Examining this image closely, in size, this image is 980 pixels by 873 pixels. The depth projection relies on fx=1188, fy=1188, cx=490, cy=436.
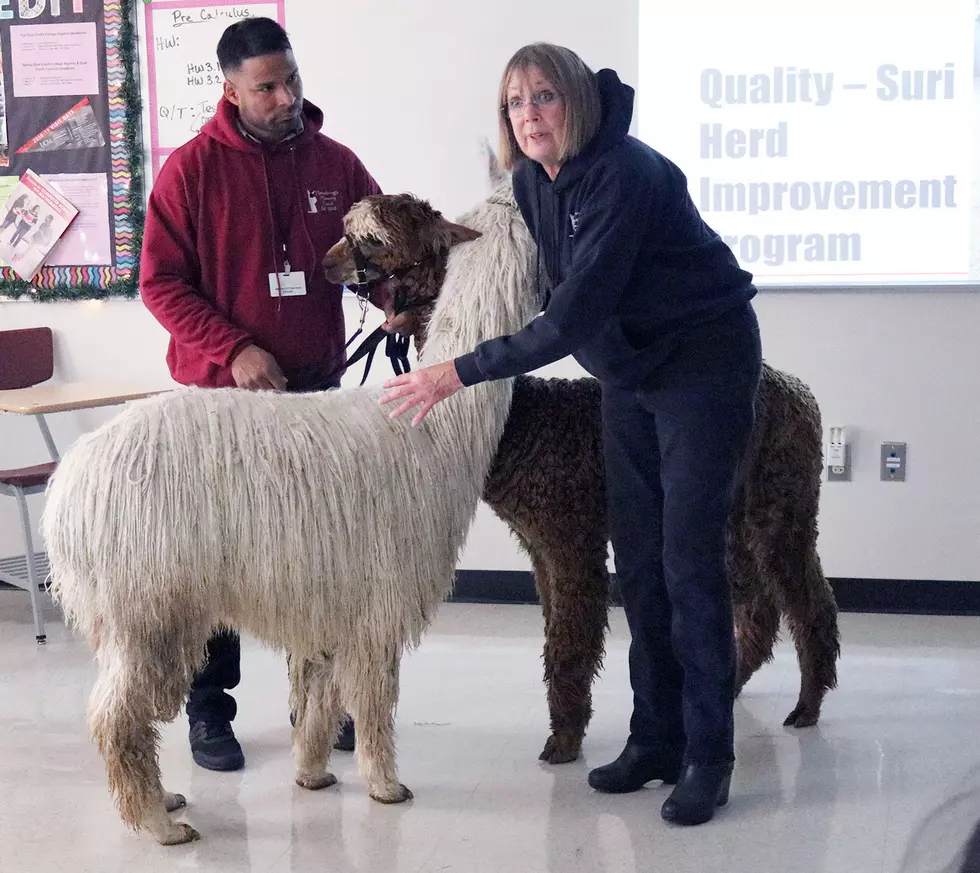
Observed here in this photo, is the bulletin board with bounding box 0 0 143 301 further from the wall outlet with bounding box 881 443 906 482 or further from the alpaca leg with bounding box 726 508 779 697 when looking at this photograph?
the wall outlet with bounding box 881 443 906 482

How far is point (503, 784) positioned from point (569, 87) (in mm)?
1701

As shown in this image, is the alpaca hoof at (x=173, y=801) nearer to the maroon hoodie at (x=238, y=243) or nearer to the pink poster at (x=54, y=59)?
the maroon hoodie at (x=238, y=243)

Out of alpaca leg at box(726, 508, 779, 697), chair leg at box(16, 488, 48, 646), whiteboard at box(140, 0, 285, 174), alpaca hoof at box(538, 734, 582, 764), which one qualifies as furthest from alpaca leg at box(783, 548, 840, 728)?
whiteboard at box(140, 0, 285, 174)

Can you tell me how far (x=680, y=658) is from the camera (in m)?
2.70

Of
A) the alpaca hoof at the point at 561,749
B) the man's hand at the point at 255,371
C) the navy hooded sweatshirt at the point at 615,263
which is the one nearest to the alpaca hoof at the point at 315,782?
the alpaca hoof at the point at 561,749

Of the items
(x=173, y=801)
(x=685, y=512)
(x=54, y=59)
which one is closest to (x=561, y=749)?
(x=685, y=512)

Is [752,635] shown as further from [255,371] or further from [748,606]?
[255,371]

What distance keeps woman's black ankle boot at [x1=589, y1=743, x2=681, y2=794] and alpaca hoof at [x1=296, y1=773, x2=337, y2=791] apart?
2.17 ft

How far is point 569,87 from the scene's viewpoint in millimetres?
2459

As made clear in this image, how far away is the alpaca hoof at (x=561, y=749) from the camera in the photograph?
10.2 ft

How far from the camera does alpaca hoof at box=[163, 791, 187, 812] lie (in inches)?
112

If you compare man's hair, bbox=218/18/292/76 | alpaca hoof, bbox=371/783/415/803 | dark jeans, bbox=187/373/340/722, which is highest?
man's hair, bbox=218/18/292/76

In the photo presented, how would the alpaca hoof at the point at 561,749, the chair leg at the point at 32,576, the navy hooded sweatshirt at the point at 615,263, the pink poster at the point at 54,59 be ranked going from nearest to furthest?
the navy hooded sweatshirt at the point at 615,263, the alpaca hoof at the point at 561,749, the chair leg at the point at 32,576, the pink poster at the point at 54,59

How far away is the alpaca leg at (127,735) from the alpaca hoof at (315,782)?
18.3 inches
